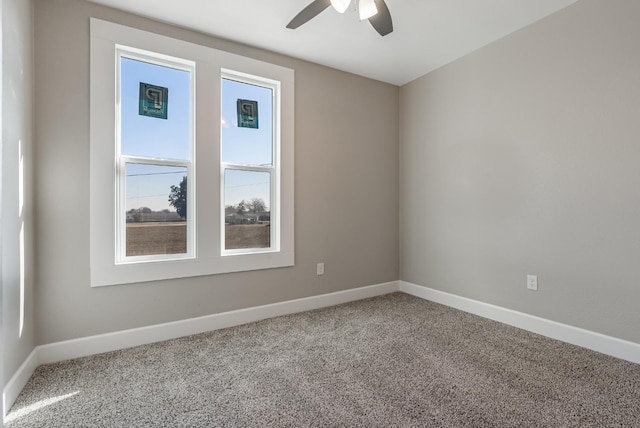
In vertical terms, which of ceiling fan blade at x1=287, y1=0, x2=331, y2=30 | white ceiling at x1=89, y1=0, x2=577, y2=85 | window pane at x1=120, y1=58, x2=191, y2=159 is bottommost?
window pane at x1=120, y1=58, x2=191, y2=159

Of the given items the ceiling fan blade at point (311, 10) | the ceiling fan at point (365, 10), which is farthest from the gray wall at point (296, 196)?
the ceiling fan at point (365, 10)

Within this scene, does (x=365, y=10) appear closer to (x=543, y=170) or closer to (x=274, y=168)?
(x=274, y=168)

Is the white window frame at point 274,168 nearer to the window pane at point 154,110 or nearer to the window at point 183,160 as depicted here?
the window at point 183,160

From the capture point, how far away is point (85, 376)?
2.01m

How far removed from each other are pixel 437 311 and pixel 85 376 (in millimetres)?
2891

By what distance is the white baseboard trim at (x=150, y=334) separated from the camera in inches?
76.7

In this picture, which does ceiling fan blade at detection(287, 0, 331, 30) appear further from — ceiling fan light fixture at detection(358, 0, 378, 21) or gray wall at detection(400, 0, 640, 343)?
gray wall at detection(400, 0, 640, 343)

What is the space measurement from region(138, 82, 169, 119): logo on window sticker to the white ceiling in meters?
0.54

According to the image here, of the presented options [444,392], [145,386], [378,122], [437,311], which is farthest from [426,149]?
[145,386]

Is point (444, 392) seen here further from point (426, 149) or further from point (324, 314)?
point (426, 149)

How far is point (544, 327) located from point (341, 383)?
1.82m

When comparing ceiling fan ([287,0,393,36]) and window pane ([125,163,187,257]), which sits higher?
ceiling fan ([287,0,393,36])

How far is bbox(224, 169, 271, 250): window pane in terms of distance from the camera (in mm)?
2945

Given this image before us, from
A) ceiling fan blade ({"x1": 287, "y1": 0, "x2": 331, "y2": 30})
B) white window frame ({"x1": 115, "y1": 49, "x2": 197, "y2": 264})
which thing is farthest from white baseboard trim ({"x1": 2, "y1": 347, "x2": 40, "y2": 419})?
ceiling fan blade ({"x1": 287, "y1": 0, "x2": 331, "y2": 30})
